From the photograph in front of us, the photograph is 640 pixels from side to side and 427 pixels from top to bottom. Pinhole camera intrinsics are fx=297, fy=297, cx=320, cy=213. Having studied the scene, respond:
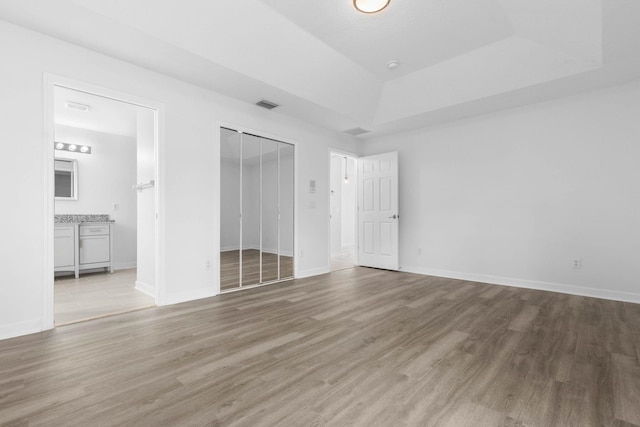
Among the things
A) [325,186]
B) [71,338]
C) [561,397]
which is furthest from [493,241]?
[71,338]

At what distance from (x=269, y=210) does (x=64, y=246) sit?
3460 mm

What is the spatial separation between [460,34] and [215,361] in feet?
13.1

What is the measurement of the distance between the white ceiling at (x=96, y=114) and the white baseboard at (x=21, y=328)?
2.83 meters

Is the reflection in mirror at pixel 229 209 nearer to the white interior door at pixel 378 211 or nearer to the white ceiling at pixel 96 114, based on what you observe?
the white ceiling at pixel 96 114

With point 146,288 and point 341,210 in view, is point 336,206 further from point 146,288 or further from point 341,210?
point 146,288

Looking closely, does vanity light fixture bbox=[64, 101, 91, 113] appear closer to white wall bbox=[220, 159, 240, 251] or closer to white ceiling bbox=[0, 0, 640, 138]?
white ceiling bbox=[0, 0, 640, 138]

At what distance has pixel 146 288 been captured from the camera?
4016mm

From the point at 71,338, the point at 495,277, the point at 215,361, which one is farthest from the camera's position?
the point at 495,277

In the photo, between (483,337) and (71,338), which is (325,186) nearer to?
(483,337)

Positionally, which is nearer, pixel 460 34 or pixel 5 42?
pixel 5 42

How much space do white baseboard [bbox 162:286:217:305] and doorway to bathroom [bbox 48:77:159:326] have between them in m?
0.16

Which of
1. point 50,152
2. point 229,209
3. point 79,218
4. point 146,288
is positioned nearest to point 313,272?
point 229,209

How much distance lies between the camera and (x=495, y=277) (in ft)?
15.1

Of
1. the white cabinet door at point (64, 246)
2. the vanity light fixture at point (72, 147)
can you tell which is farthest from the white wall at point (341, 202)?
the white cabinet door at point (64, 246)
